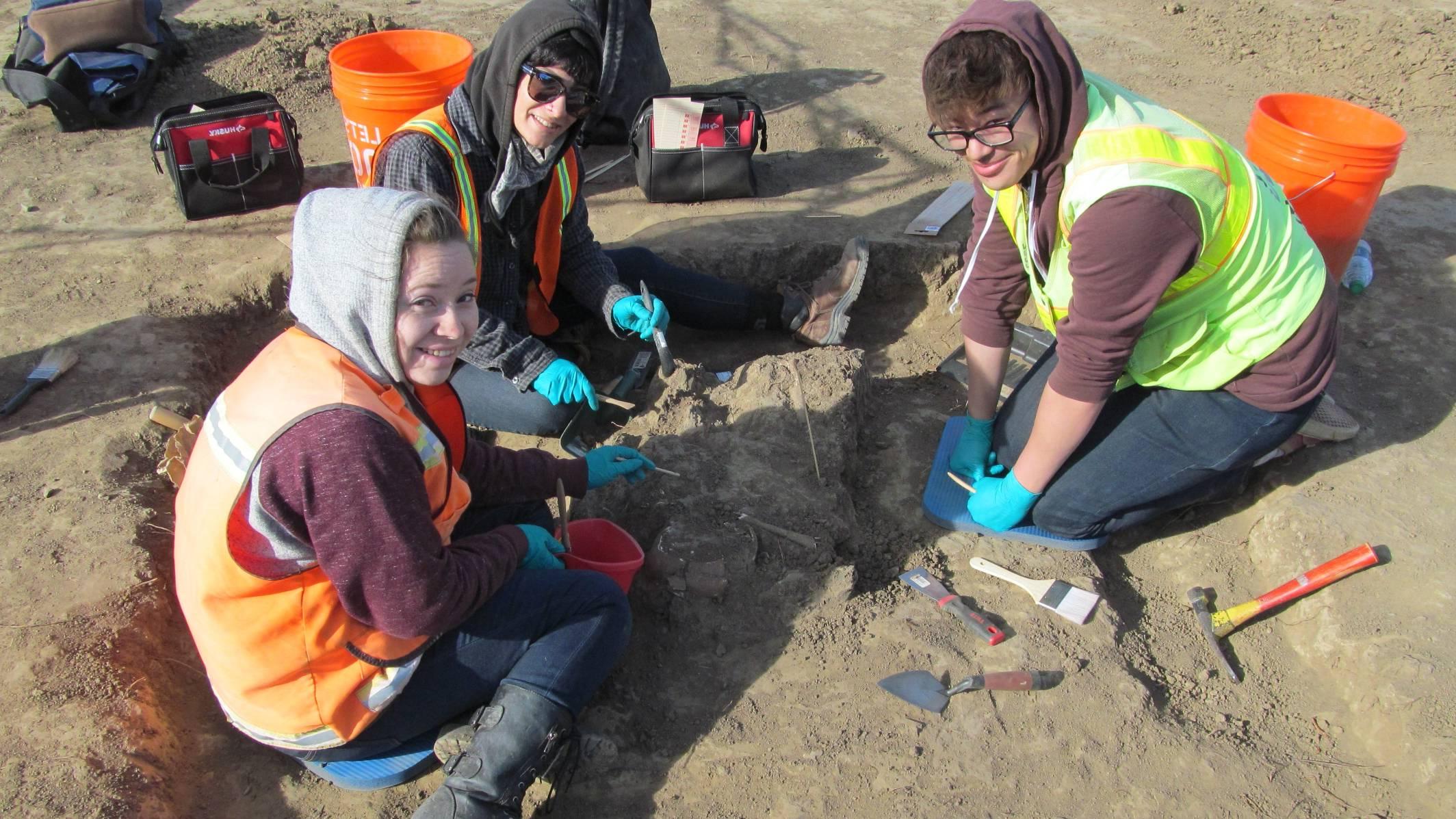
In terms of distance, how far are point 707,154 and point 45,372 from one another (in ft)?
8.76

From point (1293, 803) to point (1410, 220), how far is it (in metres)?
3.08

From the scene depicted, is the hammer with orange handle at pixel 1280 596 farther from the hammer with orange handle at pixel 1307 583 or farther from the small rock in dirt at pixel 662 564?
the small rock in dirt at pixel 662 564

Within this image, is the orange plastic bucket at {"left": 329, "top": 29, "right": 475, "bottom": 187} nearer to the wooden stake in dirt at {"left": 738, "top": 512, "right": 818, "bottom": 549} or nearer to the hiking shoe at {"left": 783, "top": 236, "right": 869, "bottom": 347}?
the hiking shoe at {"left": 783, "top": 236, "right": 869, "bottom": 347}

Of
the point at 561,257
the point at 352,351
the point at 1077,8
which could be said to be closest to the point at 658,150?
the point at 561,257

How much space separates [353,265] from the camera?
5.42 ft

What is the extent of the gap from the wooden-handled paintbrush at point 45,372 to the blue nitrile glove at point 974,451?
301 cm

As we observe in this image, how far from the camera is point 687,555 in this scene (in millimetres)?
2486

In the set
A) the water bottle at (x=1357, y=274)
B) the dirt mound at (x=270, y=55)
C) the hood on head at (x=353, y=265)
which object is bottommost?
the dirt mound at (x=270, y=55)

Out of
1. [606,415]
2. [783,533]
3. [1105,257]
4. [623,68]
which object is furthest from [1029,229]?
[623,68]

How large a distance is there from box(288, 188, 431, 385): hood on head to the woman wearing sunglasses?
1026 mm

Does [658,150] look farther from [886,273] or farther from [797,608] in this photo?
[797,608]

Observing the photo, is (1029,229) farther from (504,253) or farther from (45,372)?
(45,372)

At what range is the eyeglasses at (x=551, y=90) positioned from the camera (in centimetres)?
258

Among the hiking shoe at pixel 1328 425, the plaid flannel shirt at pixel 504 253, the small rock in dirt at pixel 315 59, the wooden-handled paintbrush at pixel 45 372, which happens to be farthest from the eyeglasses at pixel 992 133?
the small rock in dirt at pixel 315 59
